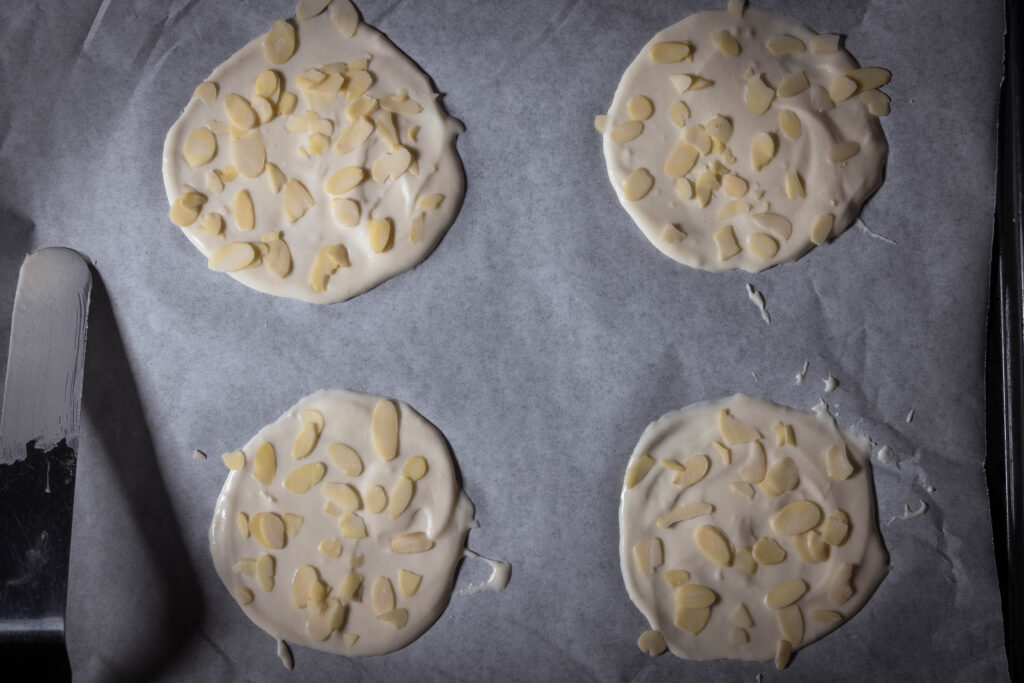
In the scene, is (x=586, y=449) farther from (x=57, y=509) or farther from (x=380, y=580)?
(x=57, y=509)

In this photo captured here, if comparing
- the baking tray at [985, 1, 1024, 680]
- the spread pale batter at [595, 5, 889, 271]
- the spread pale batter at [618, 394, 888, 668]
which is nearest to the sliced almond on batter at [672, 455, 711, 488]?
the spread pale batter at [618, 394, 888, 668]

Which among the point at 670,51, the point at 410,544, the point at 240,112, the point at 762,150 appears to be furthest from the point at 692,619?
the point at 240,112

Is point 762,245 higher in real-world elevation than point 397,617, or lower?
higher

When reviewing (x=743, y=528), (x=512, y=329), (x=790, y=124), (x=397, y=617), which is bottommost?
(x=397, y=617)

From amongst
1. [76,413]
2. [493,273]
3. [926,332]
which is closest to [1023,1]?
[926,332]

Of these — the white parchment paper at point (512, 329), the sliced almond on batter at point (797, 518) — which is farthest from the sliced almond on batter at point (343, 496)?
the sliced almond on batter at point (797, 518)

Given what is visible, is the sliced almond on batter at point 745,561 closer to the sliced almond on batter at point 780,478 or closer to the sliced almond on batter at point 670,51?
the sliced almond on batter at point 780,478

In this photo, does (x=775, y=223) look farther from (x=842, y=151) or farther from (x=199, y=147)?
(x=199, y=147)
